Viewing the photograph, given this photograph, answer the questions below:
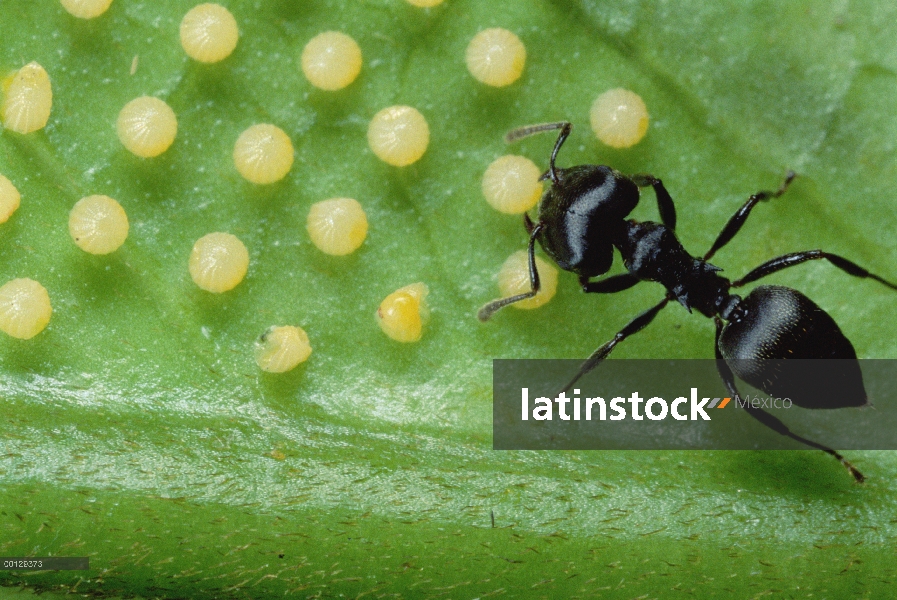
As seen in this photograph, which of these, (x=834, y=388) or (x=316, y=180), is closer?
(x=834, y=388)

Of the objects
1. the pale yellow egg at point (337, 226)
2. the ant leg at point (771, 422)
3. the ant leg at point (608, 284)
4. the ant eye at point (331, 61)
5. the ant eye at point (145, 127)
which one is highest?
the ant eye at point (331, 61)

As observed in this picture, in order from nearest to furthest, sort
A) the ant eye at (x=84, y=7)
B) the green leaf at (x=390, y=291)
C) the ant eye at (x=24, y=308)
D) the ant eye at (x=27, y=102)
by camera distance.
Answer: the green leaf at (x=390, y=291) < the ant eye at (x=24, y=308) < the ant eye at (x=27, y=102) < the ant eye at (x=84, y=7)

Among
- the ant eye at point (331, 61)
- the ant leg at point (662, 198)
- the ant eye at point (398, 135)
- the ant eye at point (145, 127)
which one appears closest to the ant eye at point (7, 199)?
the ant eye at point (145, 127)

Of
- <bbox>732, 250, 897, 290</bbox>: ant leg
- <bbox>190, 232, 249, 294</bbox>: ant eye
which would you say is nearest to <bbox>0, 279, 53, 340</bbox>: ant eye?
<bbox>190, 232, 249, 294</bbox>: ant eye

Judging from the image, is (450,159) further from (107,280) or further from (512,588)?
(512,588)

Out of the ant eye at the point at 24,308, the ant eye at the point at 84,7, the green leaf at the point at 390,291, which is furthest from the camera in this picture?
the ant eye at the point at 84,7

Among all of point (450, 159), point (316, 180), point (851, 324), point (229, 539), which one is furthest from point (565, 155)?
point (229, 539)

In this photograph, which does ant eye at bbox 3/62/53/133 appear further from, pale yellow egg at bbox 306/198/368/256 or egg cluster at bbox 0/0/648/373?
pale yellow egg at bbox 306/198/368/256

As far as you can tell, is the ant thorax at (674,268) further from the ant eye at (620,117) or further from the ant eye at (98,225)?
the ant eye at (98,225)
